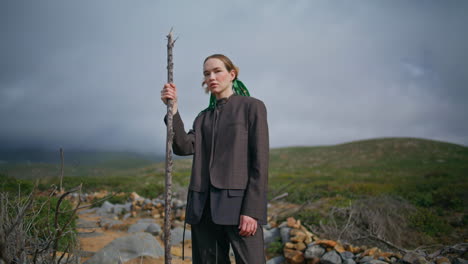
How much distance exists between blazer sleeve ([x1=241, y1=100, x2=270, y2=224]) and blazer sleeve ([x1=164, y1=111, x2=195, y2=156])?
1.62 feet

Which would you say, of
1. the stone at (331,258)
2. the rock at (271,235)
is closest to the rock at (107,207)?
the rock at (271,235)

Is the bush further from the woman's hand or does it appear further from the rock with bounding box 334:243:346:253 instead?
the woman's hand

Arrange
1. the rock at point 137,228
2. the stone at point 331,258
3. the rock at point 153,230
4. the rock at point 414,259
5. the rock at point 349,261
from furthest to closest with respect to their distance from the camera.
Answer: the rock at point 137,228, the rock at point 153,230, the stone at point 331,258, the rock at point 349,261, the rock at point 414,259

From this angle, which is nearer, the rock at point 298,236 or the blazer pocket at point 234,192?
the blazer pocket at point 234,192

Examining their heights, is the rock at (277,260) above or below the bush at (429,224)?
below

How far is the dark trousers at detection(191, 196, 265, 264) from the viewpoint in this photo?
1.79m

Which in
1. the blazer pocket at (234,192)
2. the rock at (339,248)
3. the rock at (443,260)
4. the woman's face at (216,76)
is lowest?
the rock at (339,248)

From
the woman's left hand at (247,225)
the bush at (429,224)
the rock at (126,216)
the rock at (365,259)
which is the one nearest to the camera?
the woman's left hand at (247,225)

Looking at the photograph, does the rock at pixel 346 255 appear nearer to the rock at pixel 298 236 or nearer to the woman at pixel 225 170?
the rock at pixel 298 236

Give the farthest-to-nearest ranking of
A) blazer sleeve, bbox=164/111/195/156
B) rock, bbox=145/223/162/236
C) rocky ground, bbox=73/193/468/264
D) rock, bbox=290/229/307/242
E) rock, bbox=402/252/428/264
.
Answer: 1. rock, bbox=145/223/162/236
2. rock, bbox=290/229/307/242
3. rocky ground, bbox=73/193/468/264
4. rock, bbox=402/252/428/264
5. blazer sleeve, bbox=164/111/195/156

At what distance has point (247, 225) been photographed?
176 centimetres

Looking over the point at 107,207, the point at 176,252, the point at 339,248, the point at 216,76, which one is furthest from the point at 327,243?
the point at 107,207

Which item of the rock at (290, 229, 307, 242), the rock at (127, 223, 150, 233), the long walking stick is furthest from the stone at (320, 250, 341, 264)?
the rock at (127, 223, 150, 233)

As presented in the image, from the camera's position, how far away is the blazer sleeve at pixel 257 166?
5.83 feet
